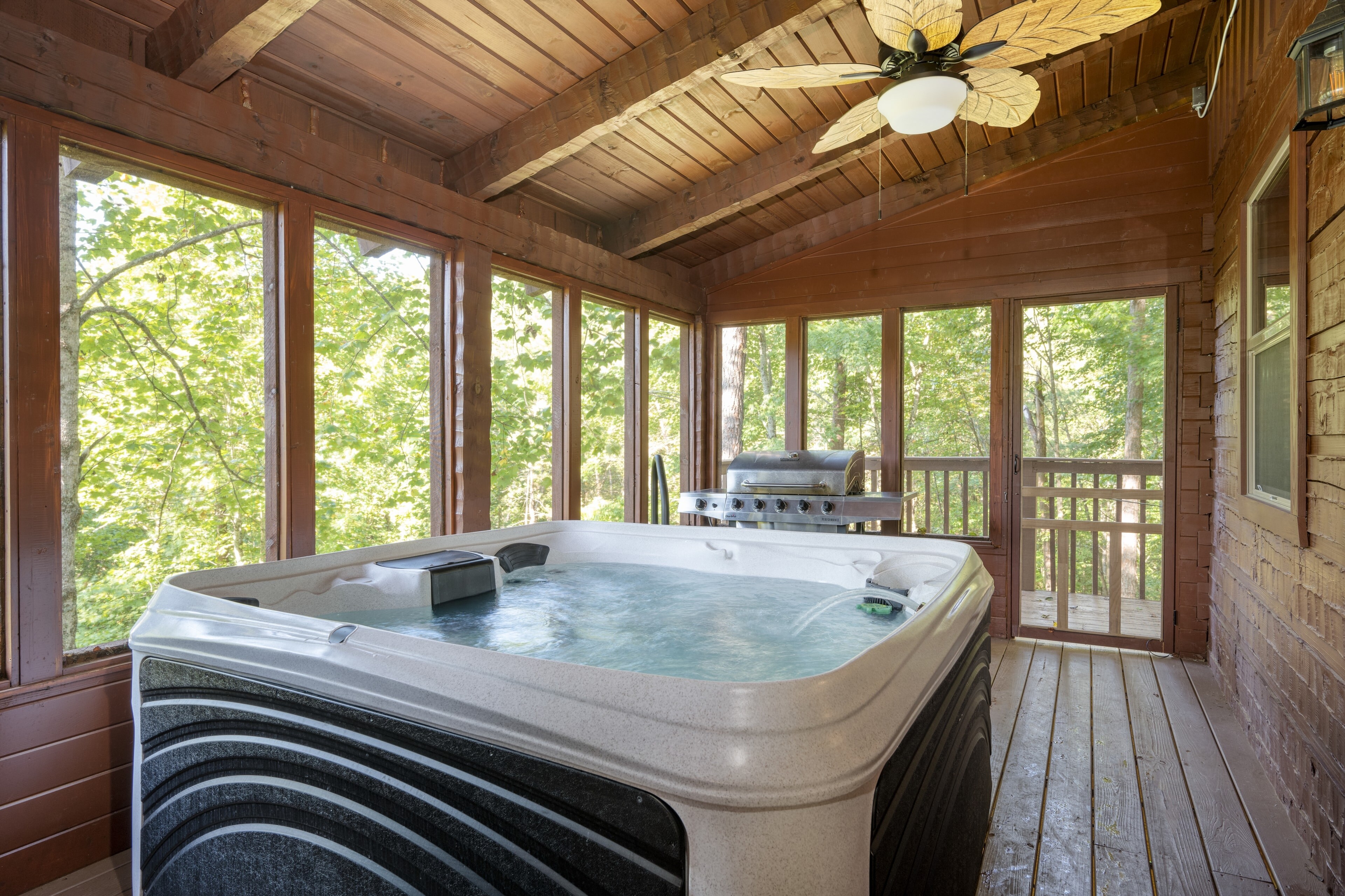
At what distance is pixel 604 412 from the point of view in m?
4.70

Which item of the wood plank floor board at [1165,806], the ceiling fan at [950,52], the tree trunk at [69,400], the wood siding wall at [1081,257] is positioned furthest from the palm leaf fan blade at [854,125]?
the tree trunk at [69,400]

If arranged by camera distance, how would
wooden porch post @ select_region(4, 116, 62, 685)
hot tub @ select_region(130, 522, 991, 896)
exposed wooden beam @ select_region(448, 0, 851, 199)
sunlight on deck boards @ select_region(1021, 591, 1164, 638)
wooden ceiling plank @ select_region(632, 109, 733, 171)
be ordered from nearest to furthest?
hot tub @ select_region(130, 522, 991, 896), wooden porch post @ select_region(4, 116, 62, 685), exposed wooden beam @ select_region(448, 0, 851, 199), wooden ceiling plank @ select_region(632, 109, 733, 171), sunlight on deck boards @ select_region(1021, 591, 1164, 638)

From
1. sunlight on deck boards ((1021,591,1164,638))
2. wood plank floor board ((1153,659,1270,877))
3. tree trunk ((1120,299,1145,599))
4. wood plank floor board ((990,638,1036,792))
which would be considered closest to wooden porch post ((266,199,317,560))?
wood plank floor board ((990,638,1036,792))

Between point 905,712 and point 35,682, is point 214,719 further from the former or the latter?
point 905,712

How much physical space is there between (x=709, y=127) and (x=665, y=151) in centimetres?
29

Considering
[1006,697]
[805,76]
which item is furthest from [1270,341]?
[805,76]

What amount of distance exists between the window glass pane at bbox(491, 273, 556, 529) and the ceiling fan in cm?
223

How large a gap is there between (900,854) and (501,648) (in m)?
1.26

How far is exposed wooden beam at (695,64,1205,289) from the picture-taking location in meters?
3.95

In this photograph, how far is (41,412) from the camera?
1971 mm

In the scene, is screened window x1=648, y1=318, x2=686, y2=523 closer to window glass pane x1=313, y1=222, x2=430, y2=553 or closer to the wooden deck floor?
window glass pane x1=313, y1=222, x2=430, y2=553

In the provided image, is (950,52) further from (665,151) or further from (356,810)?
(356,810)

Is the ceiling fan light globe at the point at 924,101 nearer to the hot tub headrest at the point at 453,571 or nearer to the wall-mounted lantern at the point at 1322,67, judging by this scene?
the wall-mounted lantern at the point at 1322,67

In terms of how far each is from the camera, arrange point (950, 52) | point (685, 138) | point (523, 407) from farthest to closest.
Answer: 1. point (523, 407)
2. point (685, 138)
3. point (950, 52)
